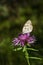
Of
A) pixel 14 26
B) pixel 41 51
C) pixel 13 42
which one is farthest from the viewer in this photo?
pixel 14 26

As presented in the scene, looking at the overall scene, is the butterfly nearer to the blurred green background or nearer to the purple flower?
the purple flower

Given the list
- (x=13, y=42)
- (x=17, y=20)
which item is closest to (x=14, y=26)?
(x=17, y=20)

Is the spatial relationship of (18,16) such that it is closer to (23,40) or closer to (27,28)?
(27,28)

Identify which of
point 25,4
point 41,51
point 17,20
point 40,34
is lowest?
point 41,51

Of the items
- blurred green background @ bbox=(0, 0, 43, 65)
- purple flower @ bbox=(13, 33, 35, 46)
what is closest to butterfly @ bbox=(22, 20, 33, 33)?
purple flower @ bbox=(13, 33, 35, 46)

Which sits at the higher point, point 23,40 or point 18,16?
point 18,16

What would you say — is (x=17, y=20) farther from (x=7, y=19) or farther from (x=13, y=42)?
(x=13, y=42)

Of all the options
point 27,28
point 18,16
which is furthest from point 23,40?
point 18,16

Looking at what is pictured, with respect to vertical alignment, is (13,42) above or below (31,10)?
below

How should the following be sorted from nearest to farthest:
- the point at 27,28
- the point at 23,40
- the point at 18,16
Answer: the point at 23,40 → the point at 27,28 → the point at 18,16

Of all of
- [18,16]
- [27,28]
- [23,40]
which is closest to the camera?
[23,40]

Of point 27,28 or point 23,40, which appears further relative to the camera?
point 27,28
